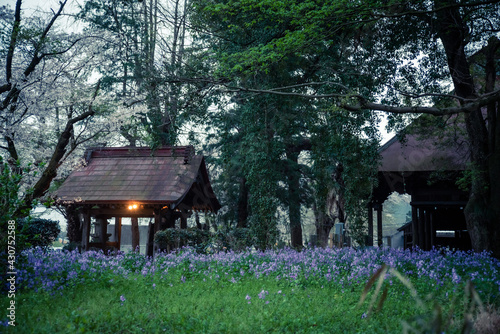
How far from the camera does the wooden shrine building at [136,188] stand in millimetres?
17547

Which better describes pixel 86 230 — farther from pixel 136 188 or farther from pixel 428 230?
pixel 428 230

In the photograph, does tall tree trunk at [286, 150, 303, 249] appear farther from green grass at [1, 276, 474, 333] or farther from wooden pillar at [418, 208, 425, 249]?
green grass at [1, 276, 474, 333]

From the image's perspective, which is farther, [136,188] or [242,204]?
[242,204]

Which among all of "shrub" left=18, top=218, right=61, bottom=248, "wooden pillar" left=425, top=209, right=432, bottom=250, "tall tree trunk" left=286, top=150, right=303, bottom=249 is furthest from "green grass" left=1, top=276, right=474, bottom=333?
"tall tree trunk" left=286, top=150, right=303, bottom=249

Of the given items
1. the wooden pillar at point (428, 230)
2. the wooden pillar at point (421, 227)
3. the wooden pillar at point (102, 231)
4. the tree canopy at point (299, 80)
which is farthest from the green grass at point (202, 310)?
the wooden pillar at point (428, 230)

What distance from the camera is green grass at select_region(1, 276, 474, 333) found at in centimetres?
552

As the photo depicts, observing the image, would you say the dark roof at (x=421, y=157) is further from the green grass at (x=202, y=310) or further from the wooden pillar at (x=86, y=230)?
the wooden pillar at (x=86, y=230)

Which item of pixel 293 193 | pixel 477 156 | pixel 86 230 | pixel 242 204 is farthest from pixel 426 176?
pixel 86 230

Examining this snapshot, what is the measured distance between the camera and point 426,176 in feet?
56.5

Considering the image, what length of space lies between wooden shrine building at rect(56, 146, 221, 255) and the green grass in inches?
362

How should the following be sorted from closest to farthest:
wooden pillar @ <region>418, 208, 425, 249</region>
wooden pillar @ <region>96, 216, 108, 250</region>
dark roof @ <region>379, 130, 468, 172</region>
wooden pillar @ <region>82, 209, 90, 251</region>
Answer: dark roof @ <region>379, 130, 468, 172</region>
wooden pillar @ <region>82, 209, 90, 251</region>
wooden pillar @ <region>418, 208, 425, 249</region>
wooden pillar @ <region>96, 216, 108, 250</region>

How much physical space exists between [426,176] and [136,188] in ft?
37.9

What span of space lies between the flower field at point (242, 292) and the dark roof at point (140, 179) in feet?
20.2

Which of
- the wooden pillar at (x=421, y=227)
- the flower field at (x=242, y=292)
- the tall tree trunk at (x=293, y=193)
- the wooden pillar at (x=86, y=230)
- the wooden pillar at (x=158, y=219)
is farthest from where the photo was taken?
the tall tree trunk at (x=293, y=193)
